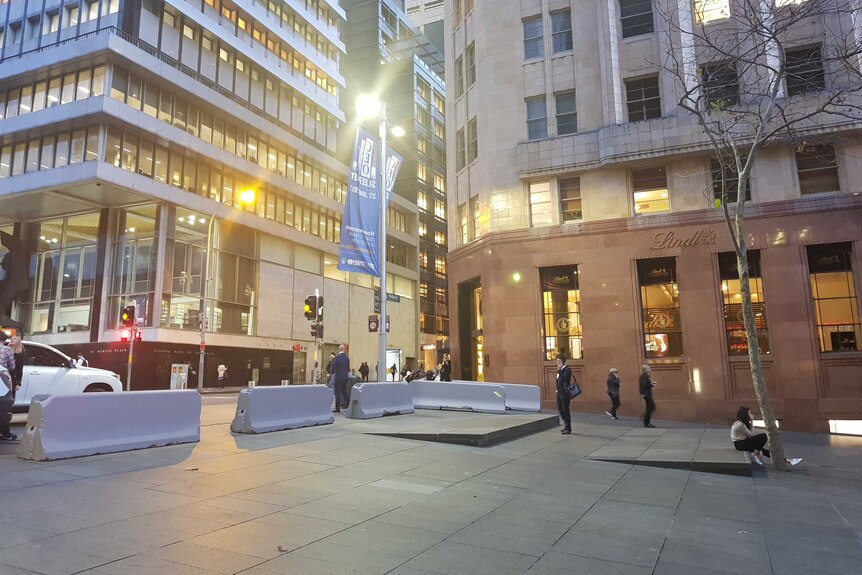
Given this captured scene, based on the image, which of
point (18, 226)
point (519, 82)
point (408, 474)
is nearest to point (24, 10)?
point (18, 226)

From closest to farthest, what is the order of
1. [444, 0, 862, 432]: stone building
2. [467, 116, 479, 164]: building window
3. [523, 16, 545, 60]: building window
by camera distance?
1. [444, 0, 862, 432]: stone building
2. [523, 16, 545, 60]: building window
3. [467, 116, 479, 164]: building window

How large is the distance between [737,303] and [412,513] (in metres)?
18.2

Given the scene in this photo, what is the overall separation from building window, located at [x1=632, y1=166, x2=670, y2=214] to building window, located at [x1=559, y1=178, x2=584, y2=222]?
2.15 m

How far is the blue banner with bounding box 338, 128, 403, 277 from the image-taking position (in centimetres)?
1789

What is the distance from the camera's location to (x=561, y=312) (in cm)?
2253

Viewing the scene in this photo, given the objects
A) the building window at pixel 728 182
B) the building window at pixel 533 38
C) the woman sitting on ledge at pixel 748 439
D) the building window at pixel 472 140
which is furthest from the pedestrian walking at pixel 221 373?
the woman sitting on ledge at pixel 748 439

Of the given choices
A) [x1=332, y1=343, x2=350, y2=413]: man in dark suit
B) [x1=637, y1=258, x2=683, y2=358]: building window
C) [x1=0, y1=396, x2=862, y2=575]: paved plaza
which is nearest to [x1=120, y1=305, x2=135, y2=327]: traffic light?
[x1=332, y1=343, x2=350, y2=413]: man in dark suit

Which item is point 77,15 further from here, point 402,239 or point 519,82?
point 402,239

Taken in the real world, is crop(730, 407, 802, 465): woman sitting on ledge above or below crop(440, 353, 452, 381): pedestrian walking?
below

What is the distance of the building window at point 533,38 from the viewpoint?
80.5 feet

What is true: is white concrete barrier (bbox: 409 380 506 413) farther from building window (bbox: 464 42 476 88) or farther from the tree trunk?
Result: building window (bbox: 464 42 476 88)

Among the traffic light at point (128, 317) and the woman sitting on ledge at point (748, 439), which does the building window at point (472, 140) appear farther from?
the woman sitting on ledge at point (748, 439)

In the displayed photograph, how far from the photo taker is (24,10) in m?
38.6

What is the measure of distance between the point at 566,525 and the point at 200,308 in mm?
35950
